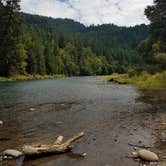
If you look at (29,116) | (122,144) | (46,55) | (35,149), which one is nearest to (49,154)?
(35,149)

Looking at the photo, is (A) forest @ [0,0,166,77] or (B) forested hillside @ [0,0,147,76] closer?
(A) forest @ [0,0,166,77]

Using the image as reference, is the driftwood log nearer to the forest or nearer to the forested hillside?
the forest

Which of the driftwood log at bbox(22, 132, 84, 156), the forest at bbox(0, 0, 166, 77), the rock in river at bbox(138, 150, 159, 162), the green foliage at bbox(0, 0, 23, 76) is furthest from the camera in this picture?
the green foliage at bbox(0, 0, 23, 76)

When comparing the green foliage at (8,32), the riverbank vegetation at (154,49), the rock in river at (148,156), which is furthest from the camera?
the green foliage at (8,32)

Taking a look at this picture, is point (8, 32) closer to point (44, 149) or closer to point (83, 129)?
point (83, 129)

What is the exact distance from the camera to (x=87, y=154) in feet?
43.3

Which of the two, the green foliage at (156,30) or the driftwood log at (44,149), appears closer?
the driftwood log at (44,149)

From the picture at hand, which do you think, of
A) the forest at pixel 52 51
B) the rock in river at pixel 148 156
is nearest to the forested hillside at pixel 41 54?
the forest at pixel 52 51

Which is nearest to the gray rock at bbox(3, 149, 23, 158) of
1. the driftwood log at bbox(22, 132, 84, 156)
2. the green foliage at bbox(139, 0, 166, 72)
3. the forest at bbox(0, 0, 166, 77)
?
the driftwood log at bbox(22, 132, 84, 156)

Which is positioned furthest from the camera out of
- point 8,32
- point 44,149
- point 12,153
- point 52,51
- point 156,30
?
point 52,51

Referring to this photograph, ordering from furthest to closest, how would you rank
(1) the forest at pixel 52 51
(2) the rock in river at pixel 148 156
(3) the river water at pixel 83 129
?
1. (1) the forest at pixel 52 51
2. (3) the river water at pixel 83 129
3. (2) the rock in river at pixel 148 156

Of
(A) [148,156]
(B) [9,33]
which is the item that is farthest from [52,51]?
(A) [148,156]

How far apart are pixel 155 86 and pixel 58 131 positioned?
31.9 m

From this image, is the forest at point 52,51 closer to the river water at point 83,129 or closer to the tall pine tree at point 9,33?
the tall pine tree at point 9,33
